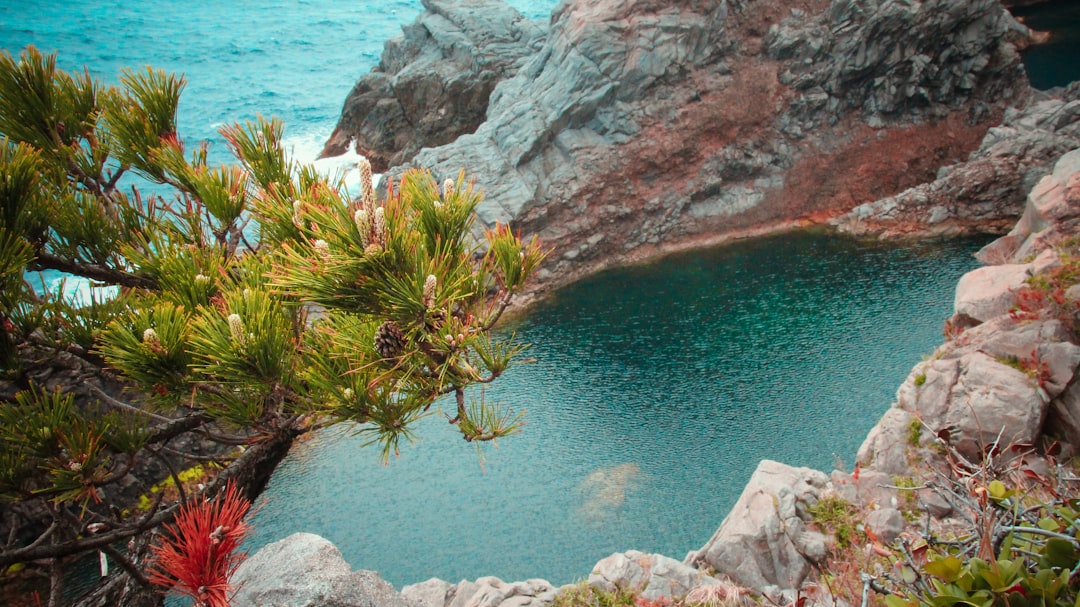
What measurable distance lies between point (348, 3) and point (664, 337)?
2892cm

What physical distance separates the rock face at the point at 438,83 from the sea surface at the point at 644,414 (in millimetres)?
10927

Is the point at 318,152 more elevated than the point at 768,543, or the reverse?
the point at 318,152

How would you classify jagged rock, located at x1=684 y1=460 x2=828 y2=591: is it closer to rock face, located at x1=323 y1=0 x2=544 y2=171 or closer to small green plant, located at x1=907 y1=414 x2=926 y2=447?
small green plant, located at x1=907 y1=414 x2=926 y2=447

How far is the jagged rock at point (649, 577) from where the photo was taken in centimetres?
747

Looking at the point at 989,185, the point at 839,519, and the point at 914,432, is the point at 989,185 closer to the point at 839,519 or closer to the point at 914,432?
the point at 914,432

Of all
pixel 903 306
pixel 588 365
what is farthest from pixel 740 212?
pixel 588 365

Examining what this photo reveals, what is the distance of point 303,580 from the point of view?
3.89 metres

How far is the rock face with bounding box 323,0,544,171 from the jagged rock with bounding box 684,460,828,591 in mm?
21919

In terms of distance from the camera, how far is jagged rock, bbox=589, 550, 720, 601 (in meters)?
7.47

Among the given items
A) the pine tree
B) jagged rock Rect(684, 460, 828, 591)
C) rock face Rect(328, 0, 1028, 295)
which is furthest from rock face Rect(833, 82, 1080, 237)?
the pine tree

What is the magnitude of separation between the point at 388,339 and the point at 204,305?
121cm

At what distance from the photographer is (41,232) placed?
3.80m

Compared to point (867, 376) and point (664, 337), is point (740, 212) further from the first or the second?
point (867, 376)

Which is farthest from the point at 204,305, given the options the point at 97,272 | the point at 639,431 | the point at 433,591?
the point at 639,431
